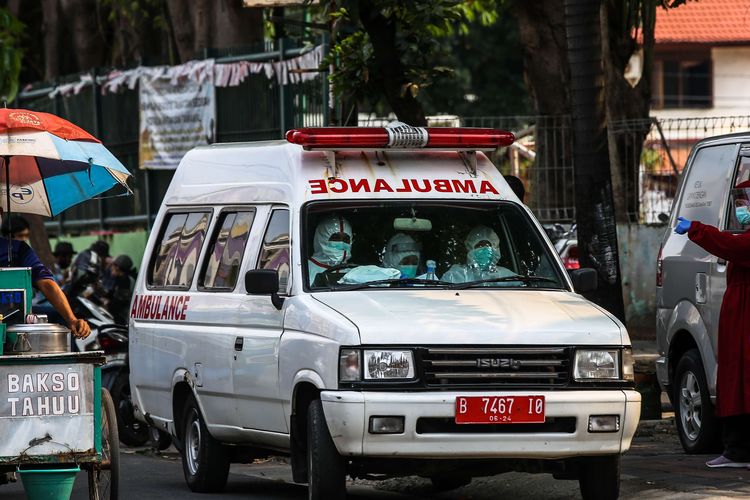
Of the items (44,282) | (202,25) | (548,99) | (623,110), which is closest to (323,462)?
(44,282)

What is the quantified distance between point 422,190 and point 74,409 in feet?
8.02

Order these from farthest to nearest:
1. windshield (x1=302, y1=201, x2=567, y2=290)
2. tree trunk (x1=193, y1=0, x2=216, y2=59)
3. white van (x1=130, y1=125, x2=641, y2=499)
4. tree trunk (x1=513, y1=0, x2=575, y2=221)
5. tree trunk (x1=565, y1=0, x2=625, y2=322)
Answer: tree trunk (x1=193, y1=0, x2=216, y2=59)
tree trunk (x1=513, y1=0, x2=575, y2=221)
tree trunk (x1=565, y1=0, x2=625, y2=322)
windshield (x1=302, y1=201, x2=567, y2=290)
white van (x1=130, y1=125, x2=641, y2=499)

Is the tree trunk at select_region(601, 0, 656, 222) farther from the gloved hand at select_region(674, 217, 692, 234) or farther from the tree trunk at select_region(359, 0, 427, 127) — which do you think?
the gloved hand at select_region(674, 217, 692, 234)

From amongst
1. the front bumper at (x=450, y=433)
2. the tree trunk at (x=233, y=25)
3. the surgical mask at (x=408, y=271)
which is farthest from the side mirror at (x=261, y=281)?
the tree trunk at (x=233, y=25)

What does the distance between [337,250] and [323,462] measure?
1428mm

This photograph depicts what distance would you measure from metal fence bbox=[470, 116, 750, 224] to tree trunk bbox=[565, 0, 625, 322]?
5583 millimetres

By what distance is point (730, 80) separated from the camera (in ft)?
176

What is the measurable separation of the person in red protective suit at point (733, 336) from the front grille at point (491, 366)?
6.69ft

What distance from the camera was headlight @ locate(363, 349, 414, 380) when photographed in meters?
7.57

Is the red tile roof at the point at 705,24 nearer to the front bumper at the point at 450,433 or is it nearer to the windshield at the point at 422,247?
the windshield at the point at 422,247

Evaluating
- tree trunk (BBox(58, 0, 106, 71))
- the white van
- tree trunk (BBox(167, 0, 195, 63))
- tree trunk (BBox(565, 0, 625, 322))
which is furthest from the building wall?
the white van

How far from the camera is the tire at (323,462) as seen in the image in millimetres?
7738

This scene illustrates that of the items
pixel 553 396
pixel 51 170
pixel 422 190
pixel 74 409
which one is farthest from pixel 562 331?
pixel 51 170

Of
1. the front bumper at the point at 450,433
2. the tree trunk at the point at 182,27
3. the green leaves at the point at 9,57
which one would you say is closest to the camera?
the front bumper at the point at 450,433
